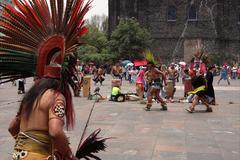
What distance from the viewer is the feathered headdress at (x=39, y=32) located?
3578mm

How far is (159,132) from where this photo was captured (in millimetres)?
10188

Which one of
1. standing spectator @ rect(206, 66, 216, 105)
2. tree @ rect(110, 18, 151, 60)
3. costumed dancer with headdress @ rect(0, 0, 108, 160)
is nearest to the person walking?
standing spectator @ rect(206, 66, 216, 105)

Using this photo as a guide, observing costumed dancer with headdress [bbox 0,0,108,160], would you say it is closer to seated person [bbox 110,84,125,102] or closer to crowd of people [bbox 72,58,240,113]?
crowd of people [bbox 72,58,240,113]

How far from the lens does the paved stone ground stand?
797 centimetres

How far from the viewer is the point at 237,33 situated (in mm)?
54781

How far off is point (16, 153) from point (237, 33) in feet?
176

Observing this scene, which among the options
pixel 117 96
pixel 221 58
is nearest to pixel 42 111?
pixel 117 96

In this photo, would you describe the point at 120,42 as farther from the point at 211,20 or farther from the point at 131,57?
the point at 211,20

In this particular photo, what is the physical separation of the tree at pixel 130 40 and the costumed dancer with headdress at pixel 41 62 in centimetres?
4334

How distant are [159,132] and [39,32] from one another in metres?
6.89

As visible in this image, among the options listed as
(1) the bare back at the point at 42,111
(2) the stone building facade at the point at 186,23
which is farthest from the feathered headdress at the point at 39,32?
(2) the stone building facade at the point at 186,23

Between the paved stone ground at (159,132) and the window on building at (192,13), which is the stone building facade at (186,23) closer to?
the window on building at (192,13)

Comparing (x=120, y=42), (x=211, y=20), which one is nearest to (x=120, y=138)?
(x=120, y=42)

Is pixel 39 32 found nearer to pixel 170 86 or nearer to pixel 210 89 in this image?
pixel 210 89
